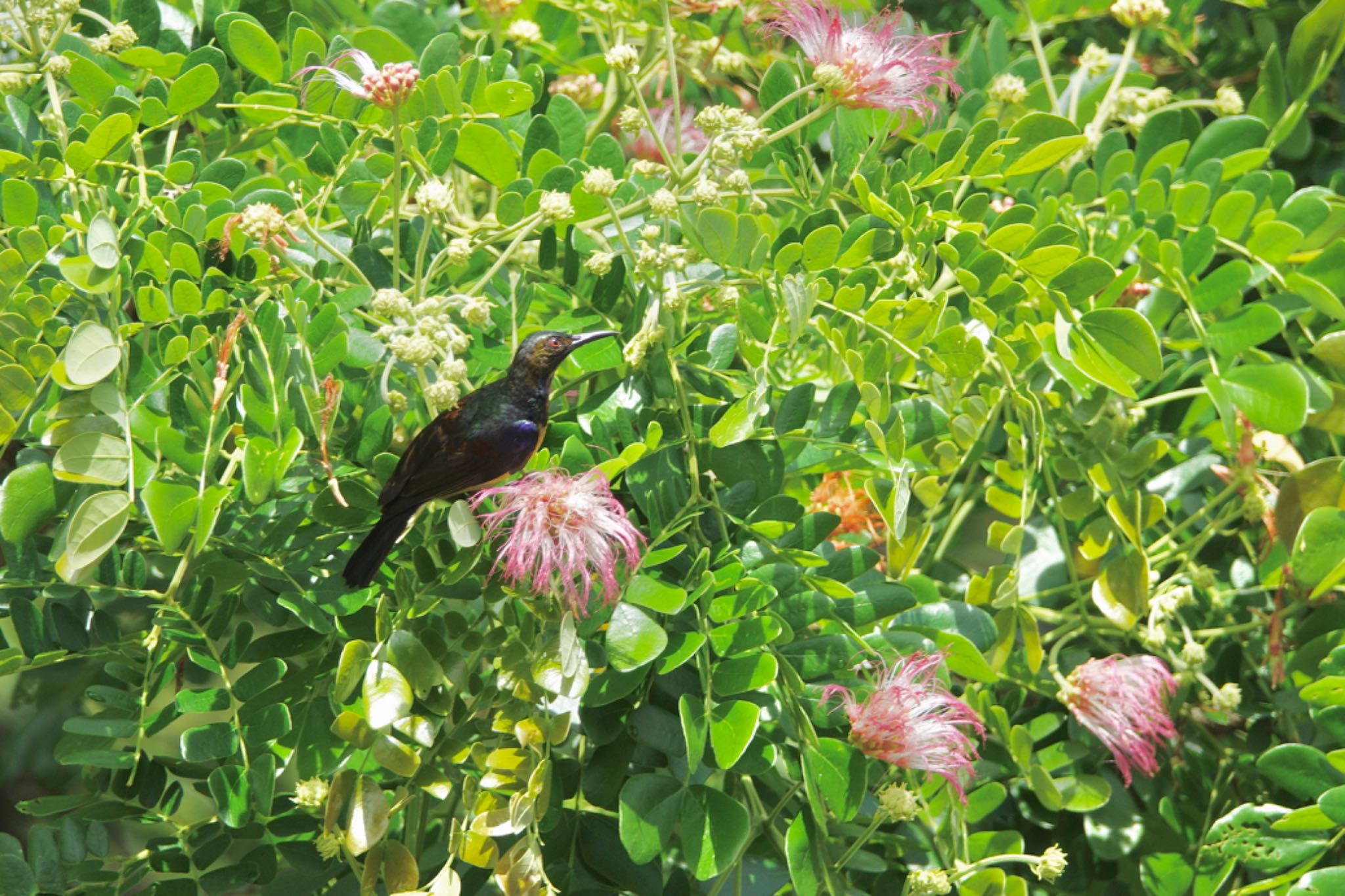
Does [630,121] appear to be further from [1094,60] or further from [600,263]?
[1094,60]

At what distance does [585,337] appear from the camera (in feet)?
2.61

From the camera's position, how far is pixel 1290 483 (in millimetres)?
986

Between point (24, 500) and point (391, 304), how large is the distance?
10.1 inches

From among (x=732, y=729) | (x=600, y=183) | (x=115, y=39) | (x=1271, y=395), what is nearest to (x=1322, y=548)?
(x=1271, y=395)

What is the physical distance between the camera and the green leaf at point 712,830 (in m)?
0.77

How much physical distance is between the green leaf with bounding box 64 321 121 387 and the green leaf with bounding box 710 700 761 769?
422mm

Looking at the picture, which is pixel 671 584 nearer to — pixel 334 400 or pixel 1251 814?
pixel 334 400

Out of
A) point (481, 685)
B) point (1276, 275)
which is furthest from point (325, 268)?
point (1276, 275)

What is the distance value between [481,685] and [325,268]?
0.31 metres

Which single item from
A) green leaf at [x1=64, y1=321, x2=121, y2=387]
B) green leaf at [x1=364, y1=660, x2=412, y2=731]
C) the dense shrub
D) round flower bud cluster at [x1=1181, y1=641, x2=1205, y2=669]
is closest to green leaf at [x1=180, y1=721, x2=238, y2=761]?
the dense shrub

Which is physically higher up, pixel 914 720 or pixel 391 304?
pixel 391 304

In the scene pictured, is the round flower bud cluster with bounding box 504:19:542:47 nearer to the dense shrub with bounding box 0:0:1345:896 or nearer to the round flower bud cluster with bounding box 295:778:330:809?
the dense shrub with bounding box 0:0:1345:896

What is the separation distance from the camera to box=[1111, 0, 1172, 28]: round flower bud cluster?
Result: 3.69 feet

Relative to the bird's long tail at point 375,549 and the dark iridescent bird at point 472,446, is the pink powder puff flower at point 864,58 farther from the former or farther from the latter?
the bird's long tail at point 375,549
